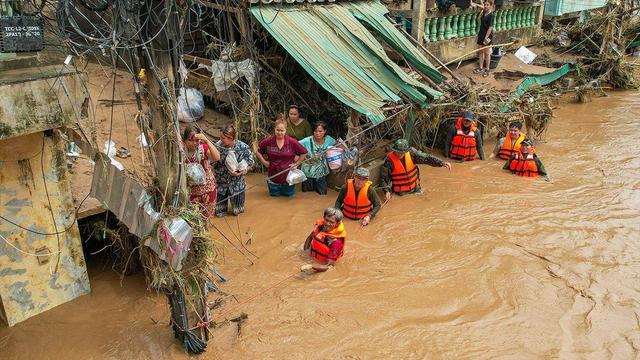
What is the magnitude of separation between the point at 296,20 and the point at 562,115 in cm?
776

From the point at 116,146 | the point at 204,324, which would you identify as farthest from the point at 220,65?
the point at 204,324

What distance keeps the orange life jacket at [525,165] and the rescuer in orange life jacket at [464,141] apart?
2.39 feet

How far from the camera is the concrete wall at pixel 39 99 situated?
13.9 ft

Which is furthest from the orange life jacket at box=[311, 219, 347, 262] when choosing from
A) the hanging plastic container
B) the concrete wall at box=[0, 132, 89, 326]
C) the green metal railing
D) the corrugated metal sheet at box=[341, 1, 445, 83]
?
the green metal railing

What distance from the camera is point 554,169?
958cm

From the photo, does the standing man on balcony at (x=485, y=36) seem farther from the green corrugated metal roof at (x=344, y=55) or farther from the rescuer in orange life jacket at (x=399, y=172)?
the rescuer in orange life jacket at (x=399, y=172)

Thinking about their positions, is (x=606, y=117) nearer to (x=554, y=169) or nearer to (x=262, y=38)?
(x=554, y=169)

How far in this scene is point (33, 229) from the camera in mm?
4992

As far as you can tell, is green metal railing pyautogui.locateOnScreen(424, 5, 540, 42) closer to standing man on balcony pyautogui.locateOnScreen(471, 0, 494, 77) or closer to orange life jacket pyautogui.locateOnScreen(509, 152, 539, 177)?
standing man on balcony pyautogui.locateOnScreen(471, 0, 494, 77)

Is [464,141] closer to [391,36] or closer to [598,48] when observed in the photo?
[391,36]

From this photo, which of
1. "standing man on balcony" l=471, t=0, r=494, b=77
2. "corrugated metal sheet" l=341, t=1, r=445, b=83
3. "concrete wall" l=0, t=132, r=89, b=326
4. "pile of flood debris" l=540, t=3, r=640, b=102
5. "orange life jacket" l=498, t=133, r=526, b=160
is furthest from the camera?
"pile of flood debris" l=540, t=3, r=640, b=102

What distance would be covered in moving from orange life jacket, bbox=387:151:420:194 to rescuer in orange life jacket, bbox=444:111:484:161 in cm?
171

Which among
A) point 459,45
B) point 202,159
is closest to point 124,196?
point 202,159

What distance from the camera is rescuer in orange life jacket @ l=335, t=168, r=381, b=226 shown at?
720 centimetres
